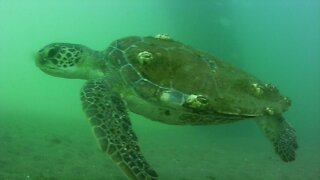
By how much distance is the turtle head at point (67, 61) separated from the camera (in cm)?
711

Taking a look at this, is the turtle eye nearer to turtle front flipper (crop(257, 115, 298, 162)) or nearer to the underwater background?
the underwater background

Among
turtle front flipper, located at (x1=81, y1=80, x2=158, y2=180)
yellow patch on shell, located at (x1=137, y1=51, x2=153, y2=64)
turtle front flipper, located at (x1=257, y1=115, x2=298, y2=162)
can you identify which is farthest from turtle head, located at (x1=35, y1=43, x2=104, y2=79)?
turtle front flipper, located at (x1=257, y1=115, x2=298, y2=162)

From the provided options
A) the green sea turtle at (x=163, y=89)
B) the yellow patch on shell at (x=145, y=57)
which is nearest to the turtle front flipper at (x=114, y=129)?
the green sea turtle at (x=163, y=89)

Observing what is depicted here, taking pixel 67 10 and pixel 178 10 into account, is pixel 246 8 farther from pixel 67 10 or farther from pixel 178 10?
pixel 67 10

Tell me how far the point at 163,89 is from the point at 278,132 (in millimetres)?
2827

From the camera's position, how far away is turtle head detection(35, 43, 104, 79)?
7.11 m

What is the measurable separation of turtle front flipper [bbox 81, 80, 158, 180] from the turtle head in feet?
3.29

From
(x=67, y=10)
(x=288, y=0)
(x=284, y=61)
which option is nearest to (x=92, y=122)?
(x=288, y=0)

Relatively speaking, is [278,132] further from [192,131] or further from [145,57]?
[192,131]

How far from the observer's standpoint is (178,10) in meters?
Result: 25.5

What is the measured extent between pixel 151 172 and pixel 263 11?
52.5 meters

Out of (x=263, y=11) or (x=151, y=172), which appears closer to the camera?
(x=151, y=172)

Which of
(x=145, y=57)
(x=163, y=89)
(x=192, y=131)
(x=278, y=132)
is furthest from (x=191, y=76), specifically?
(x=192, y=131)

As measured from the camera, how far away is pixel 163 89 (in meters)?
5.88
